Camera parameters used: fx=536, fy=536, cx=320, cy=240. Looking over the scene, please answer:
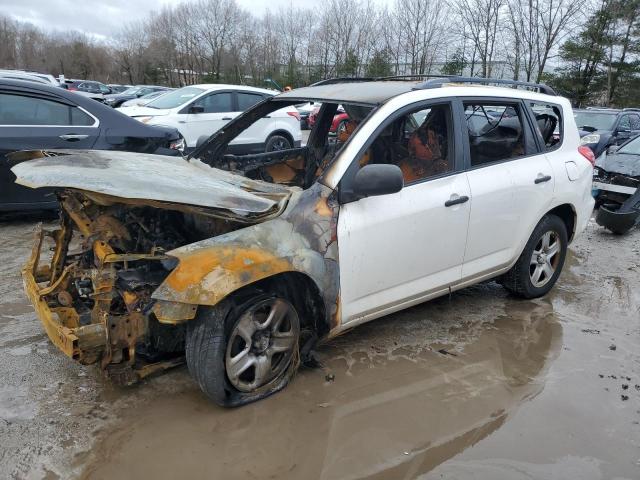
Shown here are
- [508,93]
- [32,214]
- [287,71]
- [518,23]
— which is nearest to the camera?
[508,93]

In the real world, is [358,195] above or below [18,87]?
below

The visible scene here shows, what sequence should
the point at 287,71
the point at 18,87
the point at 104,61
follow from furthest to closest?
the point at 104,61
the point at 287,71
the point at 18,87

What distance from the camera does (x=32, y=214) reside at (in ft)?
21.5

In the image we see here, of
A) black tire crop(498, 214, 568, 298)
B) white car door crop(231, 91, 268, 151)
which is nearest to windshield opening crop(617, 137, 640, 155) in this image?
black tire crop(498, 214, 568, 298)

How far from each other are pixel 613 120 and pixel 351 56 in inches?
1216

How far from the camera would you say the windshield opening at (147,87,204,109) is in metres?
10.3

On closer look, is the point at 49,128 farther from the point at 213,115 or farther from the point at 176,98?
the point at 176,98

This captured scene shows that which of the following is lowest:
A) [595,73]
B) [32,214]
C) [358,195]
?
[32,214]

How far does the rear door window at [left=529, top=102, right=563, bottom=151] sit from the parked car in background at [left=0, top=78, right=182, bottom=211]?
426cm

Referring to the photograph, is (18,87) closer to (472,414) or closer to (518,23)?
(472,414)

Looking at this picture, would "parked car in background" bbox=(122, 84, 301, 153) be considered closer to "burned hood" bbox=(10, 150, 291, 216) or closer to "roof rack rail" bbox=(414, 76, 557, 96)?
"roof rack rail" bbox=(414, 76, 557, 96)

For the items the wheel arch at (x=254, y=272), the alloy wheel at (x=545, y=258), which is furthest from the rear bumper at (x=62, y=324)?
the alloy wheel at (x=545, y=258)

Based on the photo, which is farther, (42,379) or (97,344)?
(42,379)

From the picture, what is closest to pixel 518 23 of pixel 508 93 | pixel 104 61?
pixel 508 93
